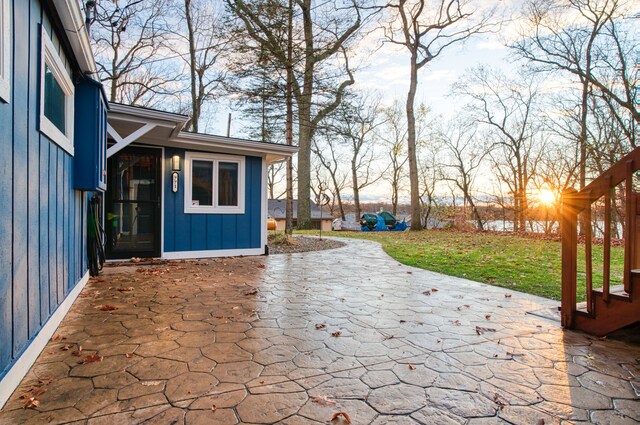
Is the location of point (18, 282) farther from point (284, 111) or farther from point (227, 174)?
point (284, 111)

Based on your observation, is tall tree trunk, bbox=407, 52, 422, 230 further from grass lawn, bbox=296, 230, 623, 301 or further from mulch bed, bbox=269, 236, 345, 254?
mulch bed, bbox=269, 236, 345, 254

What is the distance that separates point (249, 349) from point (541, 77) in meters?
17.1

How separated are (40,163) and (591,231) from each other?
4.12m

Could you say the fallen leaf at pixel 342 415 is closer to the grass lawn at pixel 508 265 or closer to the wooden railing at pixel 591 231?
the wooden railing at pixel 591 231

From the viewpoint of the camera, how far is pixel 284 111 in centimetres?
988

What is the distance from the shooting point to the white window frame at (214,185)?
663 cm

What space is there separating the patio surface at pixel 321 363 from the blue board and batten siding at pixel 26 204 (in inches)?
13.2

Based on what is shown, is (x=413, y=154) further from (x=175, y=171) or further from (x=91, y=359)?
(x=91, y=359)

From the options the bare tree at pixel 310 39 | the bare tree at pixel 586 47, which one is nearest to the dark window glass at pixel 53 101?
the bare tree at pixel 310 39

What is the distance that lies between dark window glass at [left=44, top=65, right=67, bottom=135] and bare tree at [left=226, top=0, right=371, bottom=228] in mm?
5558

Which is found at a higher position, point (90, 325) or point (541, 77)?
point (541, 77)

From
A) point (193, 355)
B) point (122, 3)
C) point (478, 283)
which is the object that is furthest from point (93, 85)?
point (478, 283)

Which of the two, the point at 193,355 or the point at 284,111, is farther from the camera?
the point at 284,111

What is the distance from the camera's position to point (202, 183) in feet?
22.4
